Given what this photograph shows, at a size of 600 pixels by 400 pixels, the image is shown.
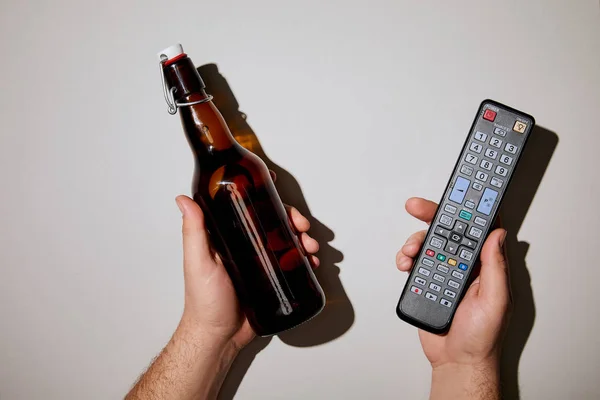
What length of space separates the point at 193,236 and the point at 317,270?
25cm

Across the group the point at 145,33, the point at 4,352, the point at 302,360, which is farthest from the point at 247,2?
the point at 4,352

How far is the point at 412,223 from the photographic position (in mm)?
763

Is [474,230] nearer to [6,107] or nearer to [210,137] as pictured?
[210,137]

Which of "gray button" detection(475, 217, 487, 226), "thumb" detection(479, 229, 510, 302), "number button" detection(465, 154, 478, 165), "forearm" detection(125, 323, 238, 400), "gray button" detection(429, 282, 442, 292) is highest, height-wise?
"number button" detection(465, 154, 478, 165)

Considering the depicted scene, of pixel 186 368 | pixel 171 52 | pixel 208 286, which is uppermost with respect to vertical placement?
pixel 171 52

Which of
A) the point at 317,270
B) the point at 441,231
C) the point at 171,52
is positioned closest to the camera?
the point at 171,52

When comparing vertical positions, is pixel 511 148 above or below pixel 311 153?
above

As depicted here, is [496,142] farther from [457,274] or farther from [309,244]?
[309,244]

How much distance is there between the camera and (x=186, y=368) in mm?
750

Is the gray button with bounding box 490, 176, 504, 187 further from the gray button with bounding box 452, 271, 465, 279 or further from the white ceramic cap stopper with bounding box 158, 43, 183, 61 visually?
the white ceramic cap stopper with bounding box 158, 43, 183, 61

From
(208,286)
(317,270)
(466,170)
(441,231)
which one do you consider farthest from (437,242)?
(208,286)

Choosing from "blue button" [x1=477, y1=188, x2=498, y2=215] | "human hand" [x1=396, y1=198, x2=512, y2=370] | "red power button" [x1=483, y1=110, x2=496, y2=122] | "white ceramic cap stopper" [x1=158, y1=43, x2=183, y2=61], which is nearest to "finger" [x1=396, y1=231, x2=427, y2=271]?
"human hand" [x1=396, y1=198, x2=512, y2=370]

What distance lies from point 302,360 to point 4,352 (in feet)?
2.01

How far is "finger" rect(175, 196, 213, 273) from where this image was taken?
2.13 ft
